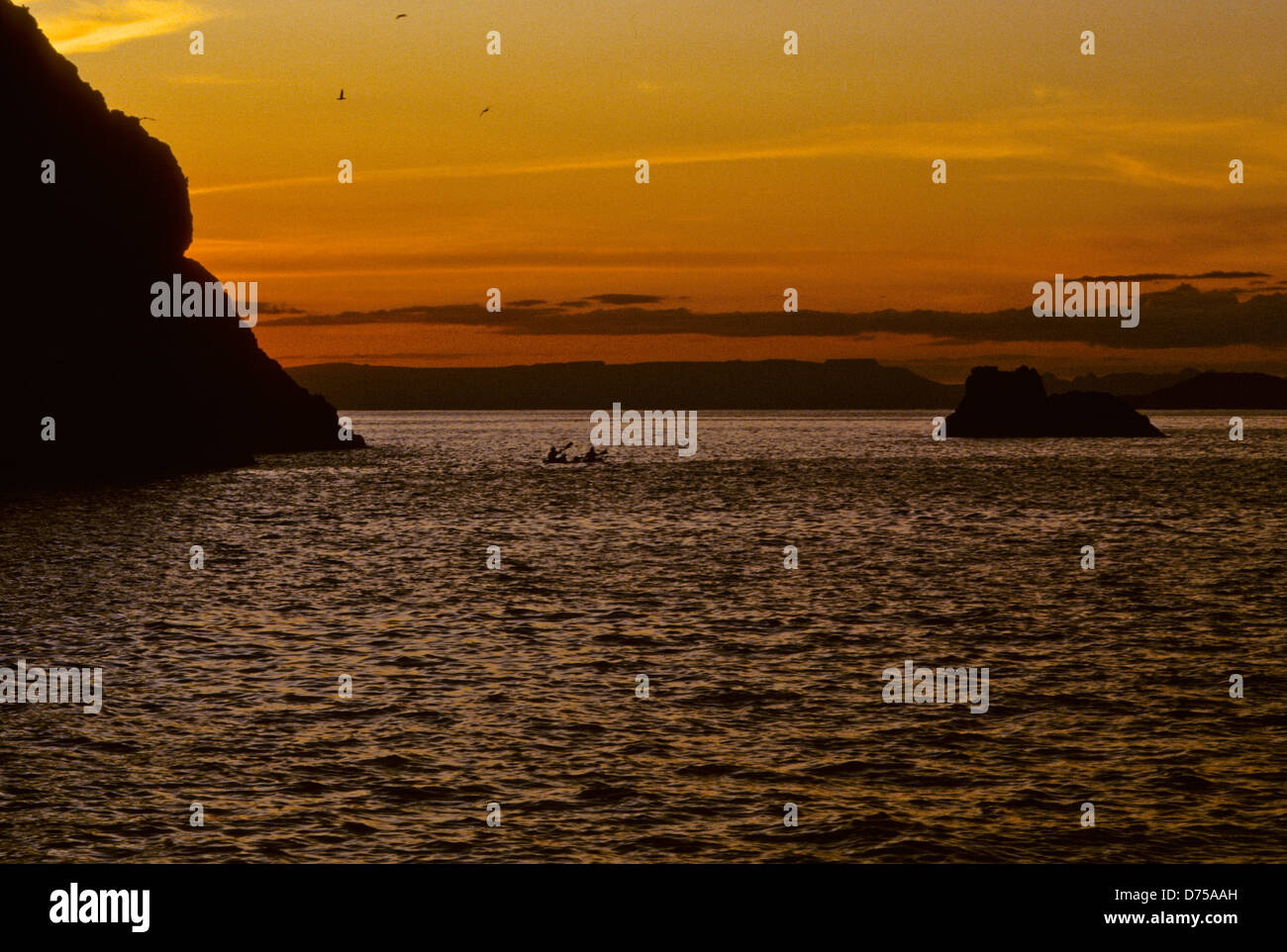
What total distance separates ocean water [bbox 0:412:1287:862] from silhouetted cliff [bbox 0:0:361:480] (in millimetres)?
45489

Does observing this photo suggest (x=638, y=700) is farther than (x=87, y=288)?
No

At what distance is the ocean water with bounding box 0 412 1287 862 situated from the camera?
16.4 m

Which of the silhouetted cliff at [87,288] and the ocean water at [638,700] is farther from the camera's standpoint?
the silhouetted cliff at [87,288]

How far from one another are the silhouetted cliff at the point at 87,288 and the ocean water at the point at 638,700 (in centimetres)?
4549

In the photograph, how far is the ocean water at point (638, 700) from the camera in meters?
16.4

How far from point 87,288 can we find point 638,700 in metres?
98.5

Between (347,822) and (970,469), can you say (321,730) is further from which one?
(970,469)

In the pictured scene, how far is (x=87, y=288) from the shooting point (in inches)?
4259

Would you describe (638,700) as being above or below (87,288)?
below

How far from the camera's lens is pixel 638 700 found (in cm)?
2445

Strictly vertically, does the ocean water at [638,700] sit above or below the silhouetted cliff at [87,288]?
below

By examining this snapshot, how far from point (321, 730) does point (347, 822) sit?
5.35m

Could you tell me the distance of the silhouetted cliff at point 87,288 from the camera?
10212 cm
